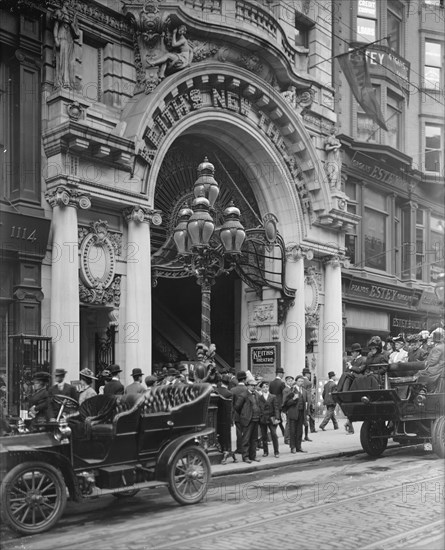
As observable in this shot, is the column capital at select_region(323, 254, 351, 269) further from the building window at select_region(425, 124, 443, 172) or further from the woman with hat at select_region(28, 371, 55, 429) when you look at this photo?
the woman with hat at select_region(28, 371, 55, 429)

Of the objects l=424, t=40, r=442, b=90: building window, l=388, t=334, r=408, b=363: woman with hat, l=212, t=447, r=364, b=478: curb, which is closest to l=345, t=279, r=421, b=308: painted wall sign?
l=424, t=40, r=442, b=90: building window

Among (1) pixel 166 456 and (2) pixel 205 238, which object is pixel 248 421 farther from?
(1) pixel 166 456

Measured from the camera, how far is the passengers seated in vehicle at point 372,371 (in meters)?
14.0

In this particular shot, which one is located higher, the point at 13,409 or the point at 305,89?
the point at 305,89

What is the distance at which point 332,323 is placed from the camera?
2381 centimetres

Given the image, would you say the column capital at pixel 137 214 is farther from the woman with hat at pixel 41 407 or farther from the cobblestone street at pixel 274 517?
the woman with hat at pixel 41 407

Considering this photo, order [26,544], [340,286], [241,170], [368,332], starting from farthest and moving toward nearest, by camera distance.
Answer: [368,332] → [340,286] → [241,170] → [26,544]

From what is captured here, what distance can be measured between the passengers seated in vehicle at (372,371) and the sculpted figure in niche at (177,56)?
8.68 meters

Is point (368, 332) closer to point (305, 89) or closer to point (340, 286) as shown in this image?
point (340, 286)

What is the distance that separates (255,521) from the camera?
27.7 ft

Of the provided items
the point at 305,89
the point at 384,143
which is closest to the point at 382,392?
the point at 305,89

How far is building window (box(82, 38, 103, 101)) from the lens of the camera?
1752 cm

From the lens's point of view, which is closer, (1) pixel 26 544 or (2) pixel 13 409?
(1) pixel 26 544

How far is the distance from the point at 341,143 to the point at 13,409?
1577 cm
